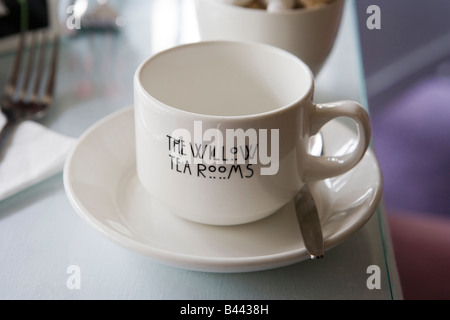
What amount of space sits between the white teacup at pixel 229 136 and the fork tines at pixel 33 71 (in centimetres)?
16

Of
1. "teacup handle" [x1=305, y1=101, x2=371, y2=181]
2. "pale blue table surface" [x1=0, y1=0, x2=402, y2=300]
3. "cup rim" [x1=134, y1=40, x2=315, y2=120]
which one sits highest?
"cup rim" [x1=134, y1=40, x2=315, y2=120]

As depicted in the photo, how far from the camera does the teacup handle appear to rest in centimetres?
35

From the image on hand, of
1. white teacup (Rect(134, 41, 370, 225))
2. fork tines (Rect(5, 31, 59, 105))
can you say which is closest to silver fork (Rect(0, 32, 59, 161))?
fork tines (Rect(5, 31, 59, 105))

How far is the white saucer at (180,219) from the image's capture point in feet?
1.04

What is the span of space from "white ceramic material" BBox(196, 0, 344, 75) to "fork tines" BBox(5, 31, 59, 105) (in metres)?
0.15

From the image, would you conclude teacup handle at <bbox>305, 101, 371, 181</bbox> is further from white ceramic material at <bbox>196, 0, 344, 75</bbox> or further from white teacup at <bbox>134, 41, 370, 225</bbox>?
white ceramic material at <bbox>196, 0, 344, 75</bbox>

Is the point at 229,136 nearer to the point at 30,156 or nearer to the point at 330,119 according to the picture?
the point at 330,119

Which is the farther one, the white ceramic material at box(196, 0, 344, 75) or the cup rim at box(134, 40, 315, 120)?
the white ceramic material at box(196, 0, 344, 75)

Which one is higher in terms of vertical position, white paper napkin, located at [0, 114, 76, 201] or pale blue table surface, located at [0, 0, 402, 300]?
white paper napkin, located at [0, 114, 76, 201]

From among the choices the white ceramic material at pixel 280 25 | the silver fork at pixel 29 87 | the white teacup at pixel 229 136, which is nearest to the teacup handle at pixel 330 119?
the white teacup at pixel 229 136

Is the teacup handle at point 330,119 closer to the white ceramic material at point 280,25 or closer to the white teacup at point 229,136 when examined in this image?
the white teacup at point 229,136

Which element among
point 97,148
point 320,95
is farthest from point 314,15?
point 97,148

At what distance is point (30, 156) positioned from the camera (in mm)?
427
